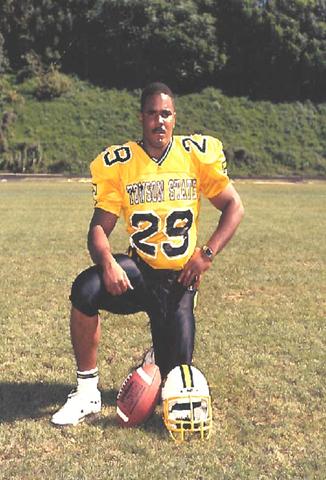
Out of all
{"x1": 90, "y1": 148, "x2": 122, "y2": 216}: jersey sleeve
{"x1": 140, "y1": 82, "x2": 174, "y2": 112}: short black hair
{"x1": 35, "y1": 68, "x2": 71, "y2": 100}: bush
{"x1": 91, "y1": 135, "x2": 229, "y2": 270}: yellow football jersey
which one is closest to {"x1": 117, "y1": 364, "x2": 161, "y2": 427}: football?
{"x1": 91, "y1": 135, "x2": 229, "y2": 270}: yellow football jersey

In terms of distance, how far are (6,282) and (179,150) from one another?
4397mm

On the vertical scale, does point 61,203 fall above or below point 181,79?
below

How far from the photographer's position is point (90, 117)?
4316 cm

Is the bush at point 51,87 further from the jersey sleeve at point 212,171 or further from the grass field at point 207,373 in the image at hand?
the jersey sleeve at point 212,171

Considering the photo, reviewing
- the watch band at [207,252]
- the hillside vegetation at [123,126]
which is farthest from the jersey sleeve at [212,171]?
A: the hillside vegetation at [123,126]

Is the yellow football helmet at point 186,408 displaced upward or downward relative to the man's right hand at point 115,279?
downward

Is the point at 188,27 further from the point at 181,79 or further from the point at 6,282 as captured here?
the point at 6,282

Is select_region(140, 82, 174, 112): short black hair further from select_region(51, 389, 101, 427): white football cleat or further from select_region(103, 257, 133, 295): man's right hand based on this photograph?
select_region(51, 389, 101, 427): white football cleat

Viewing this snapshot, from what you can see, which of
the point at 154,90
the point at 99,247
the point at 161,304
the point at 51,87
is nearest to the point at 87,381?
the point at 161,304

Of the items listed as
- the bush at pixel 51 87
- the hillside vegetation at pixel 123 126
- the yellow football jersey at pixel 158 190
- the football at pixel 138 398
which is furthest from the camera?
the bush at pixel 51 87

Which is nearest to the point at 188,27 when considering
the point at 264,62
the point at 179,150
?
the point at 264,62

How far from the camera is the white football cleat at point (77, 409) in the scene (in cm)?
367

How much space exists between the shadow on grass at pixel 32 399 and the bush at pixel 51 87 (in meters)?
42.1

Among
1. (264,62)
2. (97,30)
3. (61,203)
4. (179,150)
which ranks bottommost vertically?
(61,203)
